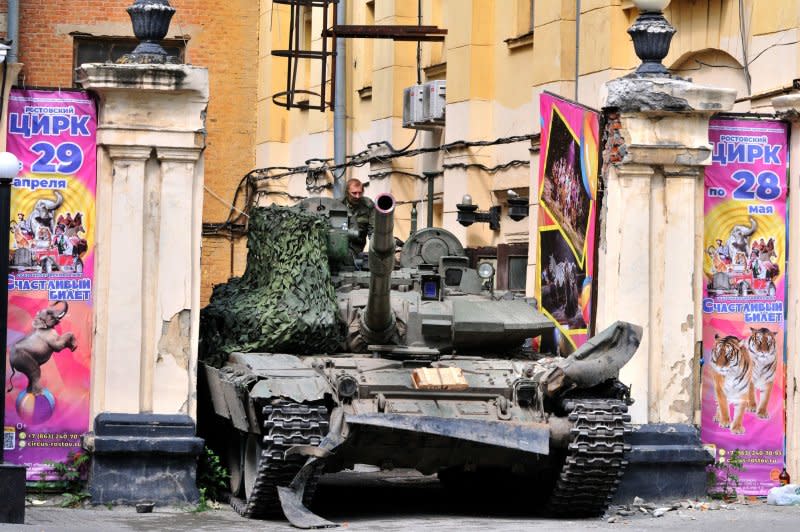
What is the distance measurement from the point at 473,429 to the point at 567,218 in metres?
A: 3.28

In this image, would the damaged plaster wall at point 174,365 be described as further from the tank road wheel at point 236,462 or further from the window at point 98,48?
the window at point 98,48

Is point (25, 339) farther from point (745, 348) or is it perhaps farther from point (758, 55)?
point (758, 55)

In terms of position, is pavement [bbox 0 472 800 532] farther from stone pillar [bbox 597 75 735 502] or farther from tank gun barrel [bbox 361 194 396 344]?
tank gun barrel [bbox 361 194 396 344]

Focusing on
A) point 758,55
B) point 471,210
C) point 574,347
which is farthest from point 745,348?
point 471,210

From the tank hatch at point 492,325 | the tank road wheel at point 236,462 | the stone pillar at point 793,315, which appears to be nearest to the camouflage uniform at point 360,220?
the tank hatch at point 492,325

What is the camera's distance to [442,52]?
2741 centimetres

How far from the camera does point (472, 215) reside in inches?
977

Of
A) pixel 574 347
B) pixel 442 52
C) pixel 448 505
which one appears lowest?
pixel 448 505

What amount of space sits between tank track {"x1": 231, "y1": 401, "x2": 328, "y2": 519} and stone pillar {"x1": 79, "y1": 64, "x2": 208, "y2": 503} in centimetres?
108

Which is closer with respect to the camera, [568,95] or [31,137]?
[31,137]

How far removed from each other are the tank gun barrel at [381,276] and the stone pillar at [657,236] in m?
1.88

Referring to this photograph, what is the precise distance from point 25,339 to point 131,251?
42.6 inches

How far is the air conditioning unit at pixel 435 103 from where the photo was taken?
87.0 feet

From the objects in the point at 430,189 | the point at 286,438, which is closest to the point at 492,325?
the point at 286,438
